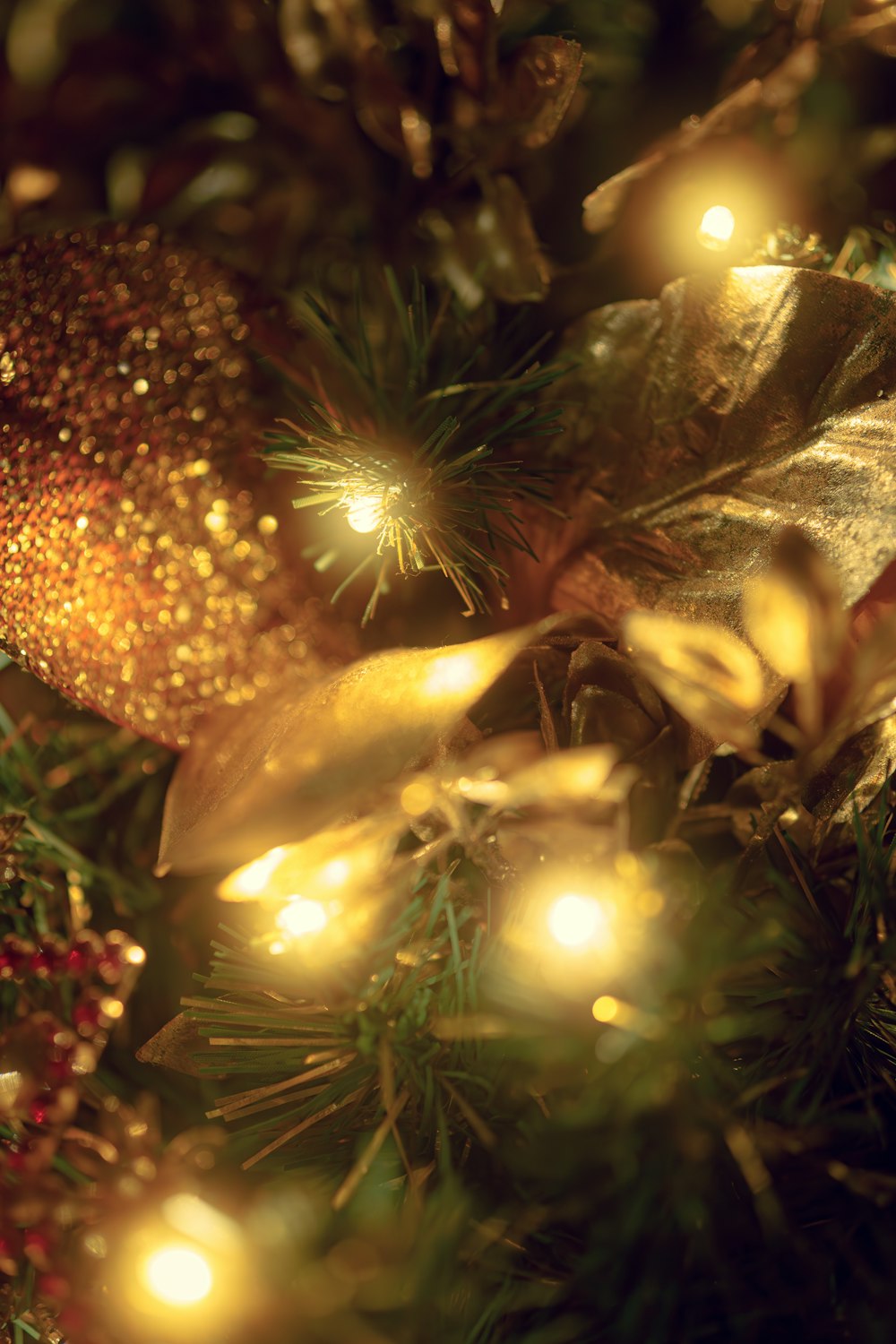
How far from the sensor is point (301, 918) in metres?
0.32

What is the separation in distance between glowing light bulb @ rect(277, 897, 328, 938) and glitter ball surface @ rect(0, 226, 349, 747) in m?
0.10

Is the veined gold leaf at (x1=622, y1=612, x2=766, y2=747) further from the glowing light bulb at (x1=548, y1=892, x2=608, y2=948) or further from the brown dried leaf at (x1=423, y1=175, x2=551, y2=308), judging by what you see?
the brown dried leaf at (x1=423, y1=175, x2=551, y2=308)

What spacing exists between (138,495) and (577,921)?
0.81 ft

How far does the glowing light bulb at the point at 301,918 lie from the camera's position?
317mm

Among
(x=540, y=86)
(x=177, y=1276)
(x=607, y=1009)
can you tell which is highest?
(x=540, y=86)

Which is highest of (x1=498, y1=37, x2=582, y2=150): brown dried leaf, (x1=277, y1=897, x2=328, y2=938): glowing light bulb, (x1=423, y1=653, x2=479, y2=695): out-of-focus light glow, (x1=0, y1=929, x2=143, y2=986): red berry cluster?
(x1=498, y1=37, x2=582, y2=150): brown dried leaf

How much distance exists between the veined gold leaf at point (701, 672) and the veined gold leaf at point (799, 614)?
0.01m

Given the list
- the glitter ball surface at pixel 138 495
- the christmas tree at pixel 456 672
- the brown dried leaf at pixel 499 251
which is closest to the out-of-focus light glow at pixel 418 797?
the christmas tree at pixel 456 672

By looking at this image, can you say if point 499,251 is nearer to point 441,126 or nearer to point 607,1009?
point 441,126

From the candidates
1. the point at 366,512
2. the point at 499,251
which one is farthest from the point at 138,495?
the point at 499,251

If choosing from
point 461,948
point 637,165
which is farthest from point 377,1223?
point 637,165

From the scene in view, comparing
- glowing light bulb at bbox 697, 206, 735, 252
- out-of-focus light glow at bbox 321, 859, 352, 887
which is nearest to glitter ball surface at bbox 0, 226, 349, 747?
out-of-focus light glow at bbox 321, 859, 352, 887

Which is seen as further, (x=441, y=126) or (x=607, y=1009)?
(x=441, y=126)

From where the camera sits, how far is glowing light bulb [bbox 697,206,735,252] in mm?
382
